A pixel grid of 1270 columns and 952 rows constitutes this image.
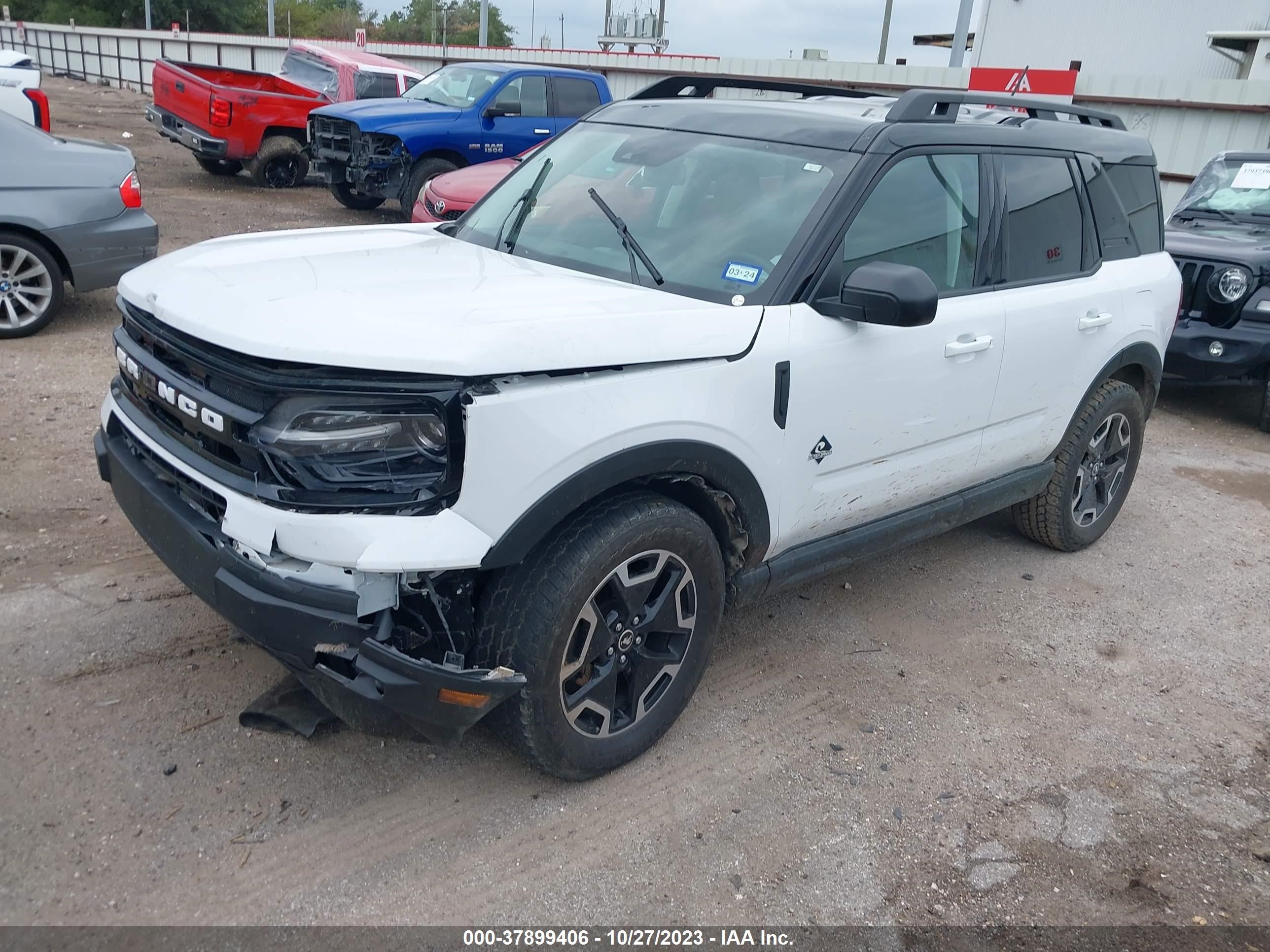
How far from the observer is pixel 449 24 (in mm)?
88188

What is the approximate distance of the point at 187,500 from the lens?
2.86 metres

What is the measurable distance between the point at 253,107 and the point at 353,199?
1.96 metres

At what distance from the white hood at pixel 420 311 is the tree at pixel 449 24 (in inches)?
3452

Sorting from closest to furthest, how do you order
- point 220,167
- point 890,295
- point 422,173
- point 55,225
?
1. point 890,295
2. point 55,225
3. point 422,173
4. point 220,167

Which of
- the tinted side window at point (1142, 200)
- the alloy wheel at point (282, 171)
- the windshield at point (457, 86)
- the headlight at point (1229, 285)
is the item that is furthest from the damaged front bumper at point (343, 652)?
the alloy wheel at point (282, 171)

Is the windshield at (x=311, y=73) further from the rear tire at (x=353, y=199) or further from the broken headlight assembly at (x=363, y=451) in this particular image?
the broken headlight assembly at (x=363, y=451)

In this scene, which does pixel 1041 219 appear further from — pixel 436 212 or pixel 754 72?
pixel 754 72

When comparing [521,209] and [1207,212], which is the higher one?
[521,209]

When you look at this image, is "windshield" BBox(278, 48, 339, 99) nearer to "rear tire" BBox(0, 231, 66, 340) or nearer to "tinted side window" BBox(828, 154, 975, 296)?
"rear tire" BBox(0, 231, 66, 340)

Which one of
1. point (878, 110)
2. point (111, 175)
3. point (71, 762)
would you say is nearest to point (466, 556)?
point (71, 762)

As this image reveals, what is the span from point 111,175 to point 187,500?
5312mm

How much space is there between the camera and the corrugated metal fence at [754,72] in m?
14.5

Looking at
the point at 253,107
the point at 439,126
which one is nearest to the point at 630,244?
the point at 439,126

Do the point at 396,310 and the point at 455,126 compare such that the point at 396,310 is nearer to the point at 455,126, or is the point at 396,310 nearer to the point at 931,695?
the point at 931,695
